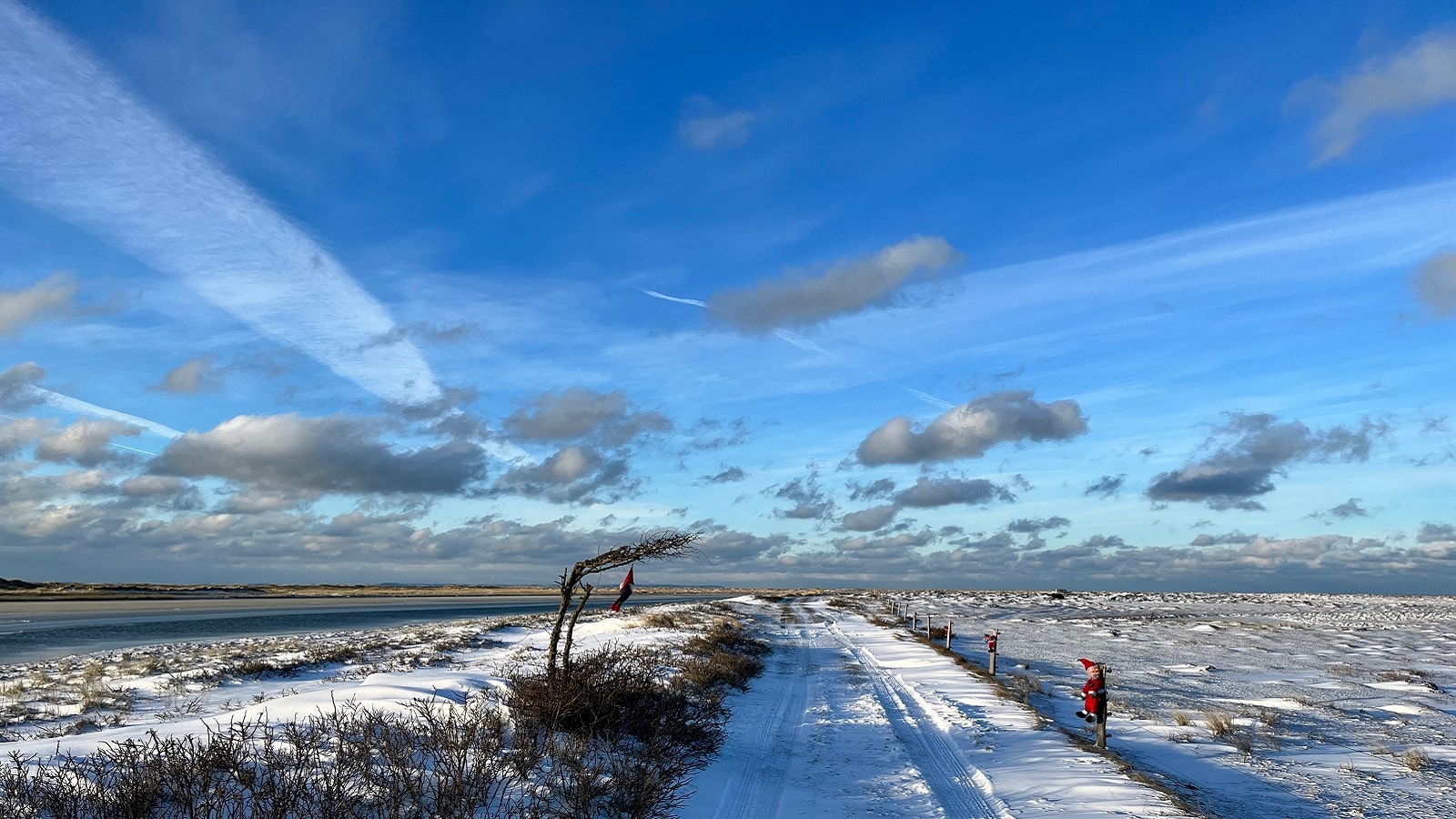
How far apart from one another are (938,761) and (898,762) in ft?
1.90

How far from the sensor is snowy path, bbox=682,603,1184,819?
964 cm

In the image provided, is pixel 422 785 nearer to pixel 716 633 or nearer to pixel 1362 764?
pixel 1362 764

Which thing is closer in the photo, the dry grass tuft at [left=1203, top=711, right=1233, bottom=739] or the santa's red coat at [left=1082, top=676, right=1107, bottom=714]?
the santa's red coat at [left=1082, top=676, right=1107, bottom=714]

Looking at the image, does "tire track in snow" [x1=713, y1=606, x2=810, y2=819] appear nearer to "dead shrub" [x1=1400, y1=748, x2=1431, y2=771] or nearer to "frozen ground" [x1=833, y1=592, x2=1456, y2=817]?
"frozen ground" [x1=833, y1=592, x2=1456, y2=817]

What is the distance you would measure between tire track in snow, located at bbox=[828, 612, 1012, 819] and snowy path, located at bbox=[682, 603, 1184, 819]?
0.07 feet

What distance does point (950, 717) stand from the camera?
51.1 feet

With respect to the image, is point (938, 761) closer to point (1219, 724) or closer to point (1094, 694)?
point (1094, 694)

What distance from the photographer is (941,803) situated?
9.75 m

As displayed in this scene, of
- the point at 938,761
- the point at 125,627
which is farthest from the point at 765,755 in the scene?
the point at 125,627

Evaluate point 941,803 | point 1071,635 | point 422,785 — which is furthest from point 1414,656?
point 422,785

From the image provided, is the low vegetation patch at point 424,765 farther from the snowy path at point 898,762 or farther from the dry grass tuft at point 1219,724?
the dry grass tuft at point 1219,724

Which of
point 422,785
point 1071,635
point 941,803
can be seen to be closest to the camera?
point 422,785

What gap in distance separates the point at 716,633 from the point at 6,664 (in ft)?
72.3

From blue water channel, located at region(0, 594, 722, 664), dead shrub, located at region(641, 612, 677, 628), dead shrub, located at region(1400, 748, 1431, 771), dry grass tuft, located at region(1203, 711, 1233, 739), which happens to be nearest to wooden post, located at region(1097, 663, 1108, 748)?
dry grass tuft, located at region(1203, 711, 1233, 739)
